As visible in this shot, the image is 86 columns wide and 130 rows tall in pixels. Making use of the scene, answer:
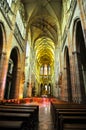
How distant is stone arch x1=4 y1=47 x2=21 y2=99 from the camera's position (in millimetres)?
13448

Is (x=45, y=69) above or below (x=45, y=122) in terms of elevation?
above

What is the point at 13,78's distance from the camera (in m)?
14.2

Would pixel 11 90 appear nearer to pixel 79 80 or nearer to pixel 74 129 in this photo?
pixel 79 80

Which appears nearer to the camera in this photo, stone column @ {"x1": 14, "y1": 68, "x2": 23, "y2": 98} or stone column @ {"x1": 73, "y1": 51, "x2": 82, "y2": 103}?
stone column @ {"x1": 73, "y1": 51, "x2": 82, "y2": 103}

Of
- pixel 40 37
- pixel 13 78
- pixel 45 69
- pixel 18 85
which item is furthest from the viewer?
pixel 45 69

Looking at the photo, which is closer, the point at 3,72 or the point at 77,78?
the point at 77,78

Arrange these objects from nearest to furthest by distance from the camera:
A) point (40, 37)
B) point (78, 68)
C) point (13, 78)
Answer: point (78, 68) < point (13, 78) < point (40, 37)

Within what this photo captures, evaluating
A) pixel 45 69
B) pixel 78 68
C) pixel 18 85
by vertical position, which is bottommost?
pixel 18 85

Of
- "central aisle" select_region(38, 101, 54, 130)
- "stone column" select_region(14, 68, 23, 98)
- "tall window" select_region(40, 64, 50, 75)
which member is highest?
"tall window" select_region(40, 64, 50, 75)

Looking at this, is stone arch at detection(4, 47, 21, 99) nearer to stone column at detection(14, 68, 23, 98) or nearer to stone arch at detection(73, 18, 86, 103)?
stone column at detection(14, 68, 23, 98)

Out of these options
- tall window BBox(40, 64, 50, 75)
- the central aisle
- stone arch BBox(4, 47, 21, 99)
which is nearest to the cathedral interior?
stone arch BBox(4, 47, 21, 99)

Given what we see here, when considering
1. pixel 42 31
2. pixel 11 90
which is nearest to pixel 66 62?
pixel 11 90

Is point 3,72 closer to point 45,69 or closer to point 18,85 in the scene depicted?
point 18,85

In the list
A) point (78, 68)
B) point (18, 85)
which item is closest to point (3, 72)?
point (18, 85)
